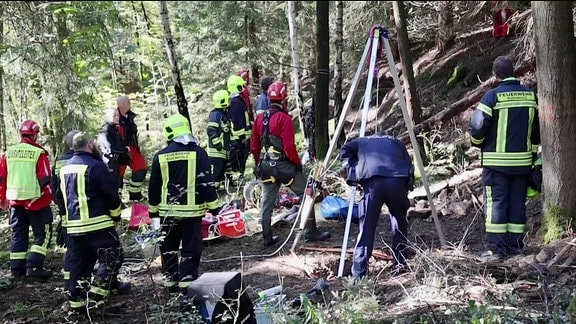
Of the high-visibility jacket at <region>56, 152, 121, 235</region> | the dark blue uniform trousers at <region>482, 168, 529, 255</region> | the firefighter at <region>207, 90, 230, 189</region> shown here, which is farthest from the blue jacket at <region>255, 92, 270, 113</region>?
the dark blue uniform trousers at <region>482, 168, 529, 255</region>

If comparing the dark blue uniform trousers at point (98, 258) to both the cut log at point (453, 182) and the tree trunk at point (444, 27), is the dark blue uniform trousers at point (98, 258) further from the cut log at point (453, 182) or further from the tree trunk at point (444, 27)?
the tree trunk at point (444, 27)

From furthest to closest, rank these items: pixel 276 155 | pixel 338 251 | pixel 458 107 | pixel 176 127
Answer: pixel 458 107, pixel 276 155, pixel 338 251, pixel 176 127

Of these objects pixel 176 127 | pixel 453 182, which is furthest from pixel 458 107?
pixel 176 127

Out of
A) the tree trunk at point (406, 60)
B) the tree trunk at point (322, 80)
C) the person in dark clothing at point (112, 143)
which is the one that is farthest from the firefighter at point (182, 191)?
the tree trunk at point (406, 60)

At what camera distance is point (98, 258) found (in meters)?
5.89

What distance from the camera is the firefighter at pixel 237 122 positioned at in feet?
34.3

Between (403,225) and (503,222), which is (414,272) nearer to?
(403,225)

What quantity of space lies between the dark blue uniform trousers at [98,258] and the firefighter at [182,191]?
555 mm

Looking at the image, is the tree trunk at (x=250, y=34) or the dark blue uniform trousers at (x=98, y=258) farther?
the tree trunk at (x=250, y=34)

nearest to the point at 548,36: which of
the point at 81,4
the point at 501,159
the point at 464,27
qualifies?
the point at 501,159

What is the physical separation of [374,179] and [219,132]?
16.9 feet

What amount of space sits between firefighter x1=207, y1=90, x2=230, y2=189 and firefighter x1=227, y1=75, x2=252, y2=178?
0.10 m

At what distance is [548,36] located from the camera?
5223mm

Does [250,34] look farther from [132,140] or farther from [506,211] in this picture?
[506,211]
